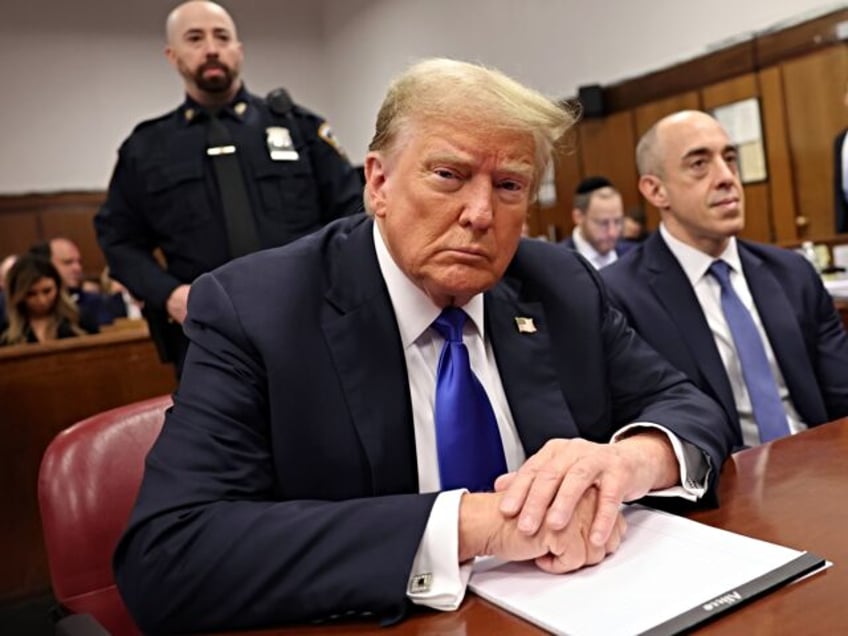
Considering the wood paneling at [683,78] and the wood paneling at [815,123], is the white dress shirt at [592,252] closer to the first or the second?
the wood paneling at [815,123]

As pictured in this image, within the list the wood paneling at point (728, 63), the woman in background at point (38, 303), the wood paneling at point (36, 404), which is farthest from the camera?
the wood paneling at point (728, 63)

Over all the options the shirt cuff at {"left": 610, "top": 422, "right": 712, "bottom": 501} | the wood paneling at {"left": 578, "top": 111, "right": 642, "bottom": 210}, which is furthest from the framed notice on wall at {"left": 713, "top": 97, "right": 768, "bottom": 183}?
the shirt cuff at {"left": 610, "top": 422, "right": 712, "bottom": 501}

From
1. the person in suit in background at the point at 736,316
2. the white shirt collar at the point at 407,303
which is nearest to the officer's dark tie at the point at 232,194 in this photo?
the person in suit in background at the point at 736,316

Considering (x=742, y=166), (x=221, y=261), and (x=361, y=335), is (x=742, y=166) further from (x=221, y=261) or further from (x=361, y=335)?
(x=361, y=335)

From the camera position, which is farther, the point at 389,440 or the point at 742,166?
the point at 742,166

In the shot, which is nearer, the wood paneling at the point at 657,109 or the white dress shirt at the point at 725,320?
the white dress shirt at the point at 725,320

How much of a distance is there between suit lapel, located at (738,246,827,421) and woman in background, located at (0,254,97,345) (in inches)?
134

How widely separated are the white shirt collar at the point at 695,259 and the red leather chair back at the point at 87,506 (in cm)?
158

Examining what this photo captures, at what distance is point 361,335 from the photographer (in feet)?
3.91

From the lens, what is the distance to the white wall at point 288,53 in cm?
772

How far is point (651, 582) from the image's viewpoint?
0.85 m

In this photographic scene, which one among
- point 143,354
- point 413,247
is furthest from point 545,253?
point 143,354

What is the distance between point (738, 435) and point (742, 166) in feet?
18.5

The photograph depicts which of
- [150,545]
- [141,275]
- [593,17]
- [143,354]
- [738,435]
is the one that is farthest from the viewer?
[593,17]
